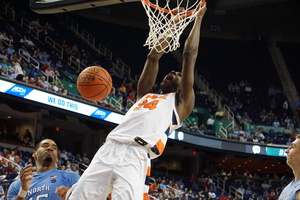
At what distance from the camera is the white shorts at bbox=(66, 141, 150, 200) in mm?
3908

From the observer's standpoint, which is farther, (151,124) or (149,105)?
(149,105)

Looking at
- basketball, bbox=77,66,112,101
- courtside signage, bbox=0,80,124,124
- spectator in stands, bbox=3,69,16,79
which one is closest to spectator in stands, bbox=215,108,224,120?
courtside signage, bbox=0,80,124,124

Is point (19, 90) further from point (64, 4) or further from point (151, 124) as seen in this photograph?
point (151, 124)

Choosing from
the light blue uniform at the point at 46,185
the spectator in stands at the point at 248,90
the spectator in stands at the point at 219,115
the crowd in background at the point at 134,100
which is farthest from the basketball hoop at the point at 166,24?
the spectator in stands at the point at 248,90

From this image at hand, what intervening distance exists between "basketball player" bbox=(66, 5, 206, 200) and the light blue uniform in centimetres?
72

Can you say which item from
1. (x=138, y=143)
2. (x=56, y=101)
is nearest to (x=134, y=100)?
(x=56, y=101)

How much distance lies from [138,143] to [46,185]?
43.4 inches

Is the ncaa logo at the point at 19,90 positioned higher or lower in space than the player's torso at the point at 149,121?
higher

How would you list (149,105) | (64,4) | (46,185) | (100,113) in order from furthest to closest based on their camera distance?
(100,113) → (64,4) → (46,185) → (149,105)

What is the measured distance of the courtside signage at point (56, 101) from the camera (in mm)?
14266

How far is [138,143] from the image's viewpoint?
4.12m

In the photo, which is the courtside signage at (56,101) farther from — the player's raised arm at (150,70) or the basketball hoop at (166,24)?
the player's raised arm at (150,70)

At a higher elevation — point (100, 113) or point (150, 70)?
point (100, 113)

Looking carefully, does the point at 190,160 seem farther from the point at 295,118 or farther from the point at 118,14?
the point at 118,14
